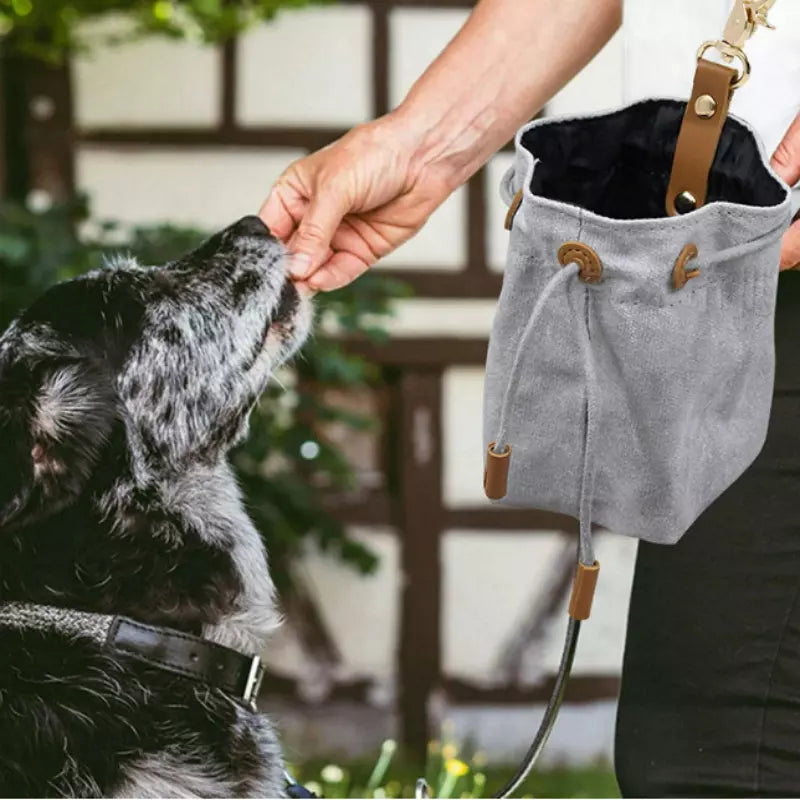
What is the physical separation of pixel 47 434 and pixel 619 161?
88 centimetres

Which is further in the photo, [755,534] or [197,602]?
[197,602]

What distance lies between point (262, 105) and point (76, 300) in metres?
2.54

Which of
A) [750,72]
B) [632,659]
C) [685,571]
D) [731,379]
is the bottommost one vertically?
[632,659]

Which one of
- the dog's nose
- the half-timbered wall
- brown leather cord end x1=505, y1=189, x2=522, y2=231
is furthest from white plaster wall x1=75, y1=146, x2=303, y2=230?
brown leather cord end x1=505, y1=189, x2=522, y2=231

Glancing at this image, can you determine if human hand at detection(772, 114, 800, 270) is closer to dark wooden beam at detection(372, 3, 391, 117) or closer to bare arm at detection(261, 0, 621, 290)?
bare arm at detection(261, 0, 621, 290)

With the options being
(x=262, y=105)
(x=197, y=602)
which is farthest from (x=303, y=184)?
(x=262, y=105)

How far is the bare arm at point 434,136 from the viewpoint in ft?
5.42

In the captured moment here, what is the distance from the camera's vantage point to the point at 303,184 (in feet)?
6.08

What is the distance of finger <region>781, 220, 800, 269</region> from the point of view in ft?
4.52

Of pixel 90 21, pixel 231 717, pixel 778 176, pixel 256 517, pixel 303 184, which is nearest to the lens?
pixel 778 176

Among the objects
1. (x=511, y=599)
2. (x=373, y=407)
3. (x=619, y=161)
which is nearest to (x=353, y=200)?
(x=619, y=161)

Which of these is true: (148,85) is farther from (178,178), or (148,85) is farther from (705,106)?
(705,106)

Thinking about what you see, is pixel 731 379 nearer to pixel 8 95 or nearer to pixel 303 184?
pixel 303 184

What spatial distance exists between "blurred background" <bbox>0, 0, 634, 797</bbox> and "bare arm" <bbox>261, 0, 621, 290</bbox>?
1994 millimetres
